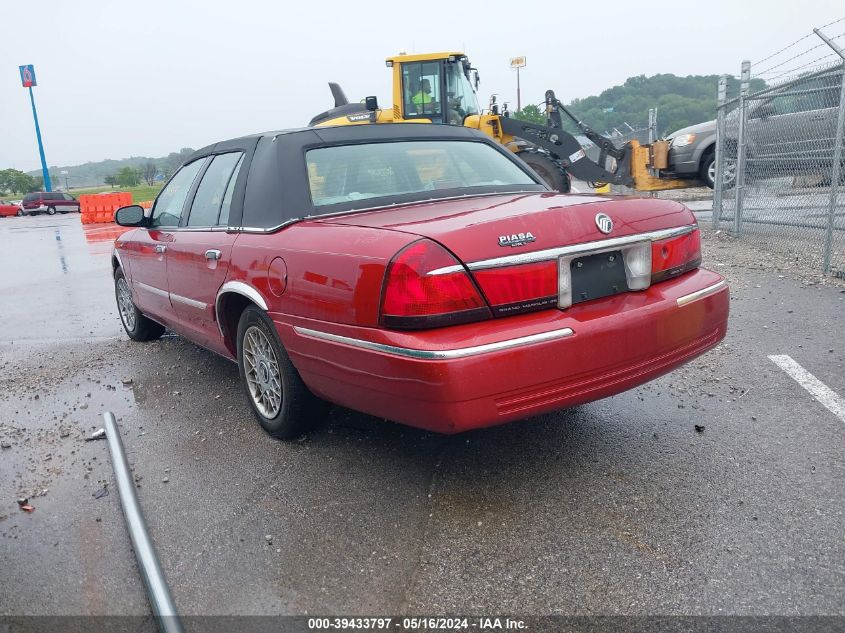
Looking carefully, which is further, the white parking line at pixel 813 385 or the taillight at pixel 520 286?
the white parking line at pixel 813 385

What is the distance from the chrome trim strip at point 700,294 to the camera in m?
3.19

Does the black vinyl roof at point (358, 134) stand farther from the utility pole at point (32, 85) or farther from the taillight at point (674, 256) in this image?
the utility pole at point (32, 85)

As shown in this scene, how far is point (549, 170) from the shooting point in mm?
12133

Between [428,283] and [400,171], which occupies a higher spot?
[400,171]

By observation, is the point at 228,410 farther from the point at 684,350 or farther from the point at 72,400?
the point at 684,350

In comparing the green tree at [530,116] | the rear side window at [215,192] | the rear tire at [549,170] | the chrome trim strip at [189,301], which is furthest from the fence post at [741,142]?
the green tree at [530,116]

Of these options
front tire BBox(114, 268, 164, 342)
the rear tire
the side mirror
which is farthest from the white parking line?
Answer: the rear tire

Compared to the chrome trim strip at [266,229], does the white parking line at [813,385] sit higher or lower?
Result: lower

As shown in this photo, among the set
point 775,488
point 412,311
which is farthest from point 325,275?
point 775,488

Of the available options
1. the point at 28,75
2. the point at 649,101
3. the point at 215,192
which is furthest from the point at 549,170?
the point at 649,101

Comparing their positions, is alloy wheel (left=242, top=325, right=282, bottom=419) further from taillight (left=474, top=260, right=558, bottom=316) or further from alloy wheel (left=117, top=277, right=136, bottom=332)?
alloy wheel (left=117, top=277, right=136, bottom=332)

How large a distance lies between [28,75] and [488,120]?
57.0 meters

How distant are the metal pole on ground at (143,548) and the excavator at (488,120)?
9669 mm

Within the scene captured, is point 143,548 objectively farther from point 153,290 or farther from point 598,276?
point 153,290
